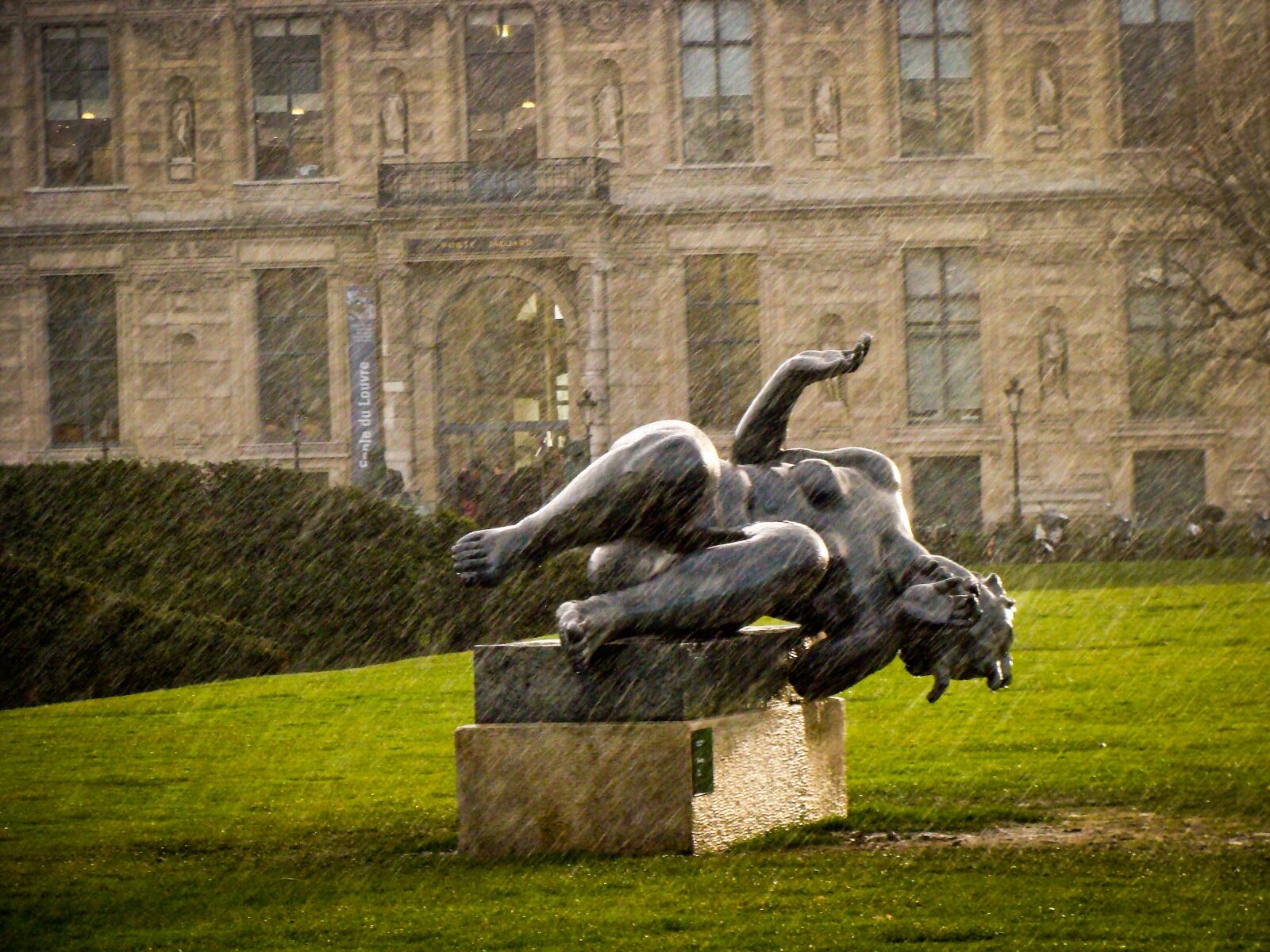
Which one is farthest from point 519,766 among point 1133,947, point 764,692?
point 1133,947

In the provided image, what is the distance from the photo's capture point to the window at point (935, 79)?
46562 millimetres

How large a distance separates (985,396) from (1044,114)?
21.7ft

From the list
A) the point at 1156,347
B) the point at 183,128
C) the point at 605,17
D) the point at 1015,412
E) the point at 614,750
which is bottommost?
the point at 614,750

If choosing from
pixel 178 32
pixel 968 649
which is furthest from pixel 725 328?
pixel 968 649

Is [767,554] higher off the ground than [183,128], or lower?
lower

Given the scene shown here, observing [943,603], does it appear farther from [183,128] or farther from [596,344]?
[183,128]

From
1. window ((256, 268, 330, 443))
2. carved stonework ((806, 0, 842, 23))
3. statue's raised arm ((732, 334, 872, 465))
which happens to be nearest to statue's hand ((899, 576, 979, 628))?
statue's raised arm ((732, 334, 872, 465))

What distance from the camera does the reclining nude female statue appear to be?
20.3 ft

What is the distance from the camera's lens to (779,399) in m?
6.75

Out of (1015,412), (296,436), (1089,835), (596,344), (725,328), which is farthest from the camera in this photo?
(725,328)

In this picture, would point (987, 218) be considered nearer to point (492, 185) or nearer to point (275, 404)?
point (492, 185)

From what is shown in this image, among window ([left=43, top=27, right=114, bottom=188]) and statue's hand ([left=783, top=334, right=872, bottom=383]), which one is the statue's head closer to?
statue's hand ([left=783, top=334, right=872, bottom=383])

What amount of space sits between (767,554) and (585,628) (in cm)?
64

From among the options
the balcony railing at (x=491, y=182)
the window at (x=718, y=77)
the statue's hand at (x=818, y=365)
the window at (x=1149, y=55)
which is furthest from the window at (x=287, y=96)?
the statue's hand at (x=818, y=365)
